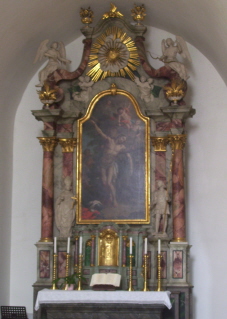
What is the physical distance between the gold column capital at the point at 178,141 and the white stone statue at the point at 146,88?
89 cm

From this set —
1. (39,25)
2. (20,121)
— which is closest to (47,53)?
(39,25)

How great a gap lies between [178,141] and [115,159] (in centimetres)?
123

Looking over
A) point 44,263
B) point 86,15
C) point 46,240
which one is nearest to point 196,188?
point 46,240

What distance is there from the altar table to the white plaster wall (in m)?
2.31

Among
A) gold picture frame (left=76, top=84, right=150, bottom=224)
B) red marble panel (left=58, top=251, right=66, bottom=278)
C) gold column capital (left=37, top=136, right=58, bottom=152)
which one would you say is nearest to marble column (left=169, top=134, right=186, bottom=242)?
gold picture frame (left=76, top=84, right=150, bottom=224)

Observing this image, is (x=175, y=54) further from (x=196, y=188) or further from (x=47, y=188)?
(x=47, y=188)

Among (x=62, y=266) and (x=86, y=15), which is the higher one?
(x=86, y=15)

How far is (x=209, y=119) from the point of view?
1448cm

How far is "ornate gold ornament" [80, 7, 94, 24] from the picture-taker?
45.5 ft

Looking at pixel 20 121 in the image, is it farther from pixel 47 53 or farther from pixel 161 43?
pixel 161 43

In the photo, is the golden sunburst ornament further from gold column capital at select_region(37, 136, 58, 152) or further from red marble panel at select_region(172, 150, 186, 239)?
red marble panel at select_region(172, 150, 186, 239)

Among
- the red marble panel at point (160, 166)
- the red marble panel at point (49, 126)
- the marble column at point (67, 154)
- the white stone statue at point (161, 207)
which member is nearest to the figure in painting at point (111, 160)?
the red marble panel at point (160, 166)

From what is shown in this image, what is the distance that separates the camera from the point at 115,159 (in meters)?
13.6

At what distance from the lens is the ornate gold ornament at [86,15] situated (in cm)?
1387
